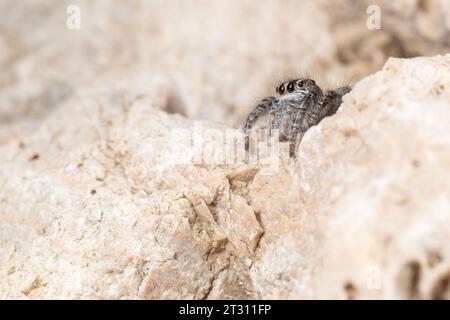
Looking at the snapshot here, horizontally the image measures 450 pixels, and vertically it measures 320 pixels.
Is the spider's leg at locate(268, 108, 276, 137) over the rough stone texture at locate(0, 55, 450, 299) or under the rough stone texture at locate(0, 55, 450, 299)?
over

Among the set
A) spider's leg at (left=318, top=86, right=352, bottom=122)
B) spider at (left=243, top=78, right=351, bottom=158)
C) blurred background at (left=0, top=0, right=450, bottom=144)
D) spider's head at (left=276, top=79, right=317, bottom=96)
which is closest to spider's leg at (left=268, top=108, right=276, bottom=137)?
spider at (left=243, top=78, right=351, bottom=158)

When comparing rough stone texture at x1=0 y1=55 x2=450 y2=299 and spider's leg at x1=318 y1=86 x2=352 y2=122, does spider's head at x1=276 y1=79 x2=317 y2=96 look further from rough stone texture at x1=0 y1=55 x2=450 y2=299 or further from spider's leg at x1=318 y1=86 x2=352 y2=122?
rough stone texture at x1=0 y1=55 x2=450 y2=299

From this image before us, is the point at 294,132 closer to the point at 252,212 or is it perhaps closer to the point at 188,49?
the point at 252,212

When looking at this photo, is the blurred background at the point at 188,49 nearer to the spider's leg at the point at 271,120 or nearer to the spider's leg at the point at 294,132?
the spider's leg at the point at 271,120

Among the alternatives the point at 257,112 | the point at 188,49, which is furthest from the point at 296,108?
the point at 188,49

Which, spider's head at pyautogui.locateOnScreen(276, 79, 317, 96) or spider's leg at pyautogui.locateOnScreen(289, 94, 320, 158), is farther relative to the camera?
spider's head at pyautogui.locateOnScreen(276, 79, 317, 96)

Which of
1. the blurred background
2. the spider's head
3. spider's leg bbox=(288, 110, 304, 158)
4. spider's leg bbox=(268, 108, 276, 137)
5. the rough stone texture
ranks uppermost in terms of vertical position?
the blurred background

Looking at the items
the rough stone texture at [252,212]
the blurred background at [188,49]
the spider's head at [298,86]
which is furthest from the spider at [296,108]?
the blurred background at [188,49]
